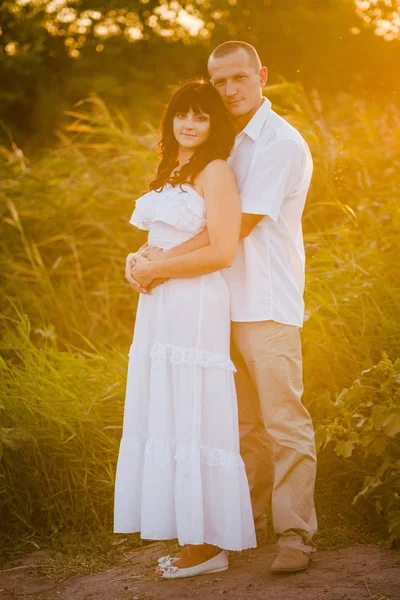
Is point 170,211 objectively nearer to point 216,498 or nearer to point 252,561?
point 216,498

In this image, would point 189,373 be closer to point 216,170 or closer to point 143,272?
point 143,272

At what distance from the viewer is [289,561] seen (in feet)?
10.0

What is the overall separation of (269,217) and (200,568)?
1416 millimetres

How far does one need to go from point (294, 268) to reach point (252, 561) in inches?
48.0

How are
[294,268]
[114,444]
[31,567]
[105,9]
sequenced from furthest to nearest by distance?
[105,9], [114,444], [31,567], [294,268]

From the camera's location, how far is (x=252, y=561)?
331 centimetres

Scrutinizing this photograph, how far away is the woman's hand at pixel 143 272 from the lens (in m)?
3.14

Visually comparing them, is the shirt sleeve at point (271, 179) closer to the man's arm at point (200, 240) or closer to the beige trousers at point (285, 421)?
the man's arm at point (200, 240)

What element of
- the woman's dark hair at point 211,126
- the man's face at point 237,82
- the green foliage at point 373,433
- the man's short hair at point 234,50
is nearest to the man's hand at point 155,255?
the woman's dark hair at point 211,126

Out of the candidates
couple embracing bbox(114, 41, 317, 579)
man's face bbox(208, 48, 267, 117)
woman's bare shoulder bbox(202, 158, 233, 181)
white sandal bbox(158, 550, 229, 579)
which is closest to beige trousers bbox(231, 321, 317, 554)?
couple embracing bbox(114, 41, 317, 579)

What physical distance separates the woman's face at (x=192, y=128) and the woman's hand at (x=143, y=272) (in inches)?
19.3

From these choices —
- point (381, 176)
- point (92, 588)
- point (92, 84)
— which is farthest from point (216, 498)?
point (92, 84)

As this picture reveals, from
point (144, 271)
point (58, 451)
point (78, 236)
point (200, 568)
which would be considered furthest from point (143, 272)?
point (78, 236)

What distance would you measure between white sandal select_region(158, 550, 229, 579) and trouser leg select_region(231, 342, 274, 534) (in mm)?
320
